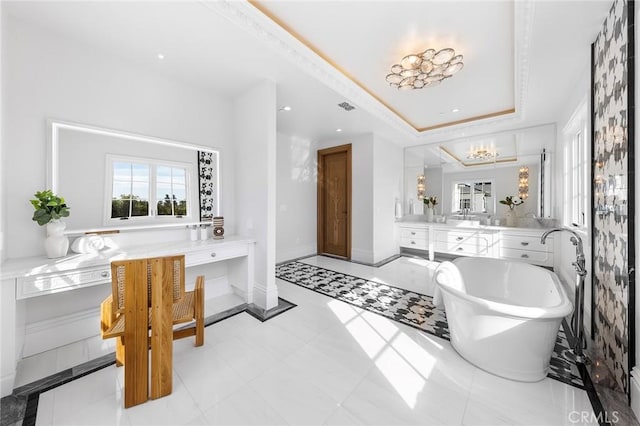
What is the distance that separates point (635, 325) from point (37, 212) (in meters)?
4.01

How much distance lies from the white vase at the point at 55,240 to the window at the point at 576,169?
493cm

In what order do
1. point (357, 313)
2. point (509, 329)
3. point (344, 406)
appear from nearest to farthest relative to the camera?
point (344, 406)
point (509, 329)
point (357, 313)

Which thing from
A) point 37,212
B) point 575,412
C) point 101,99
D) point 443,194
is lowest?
point 575,412

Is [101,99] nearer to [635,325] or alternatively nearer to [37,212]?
[37,212]

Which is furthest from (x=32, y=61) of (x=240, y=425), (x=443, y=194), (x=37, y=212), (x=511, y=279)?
(x=443, y=194)

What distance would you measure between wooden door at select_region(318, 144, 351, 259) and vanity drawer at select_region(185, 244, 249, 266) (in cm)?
271

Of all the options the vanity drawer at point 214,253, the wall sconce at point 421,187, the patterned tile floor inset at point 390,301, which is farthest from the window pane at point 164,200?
the wall sconce at point 421,187

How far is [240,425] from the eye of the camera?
1.32m

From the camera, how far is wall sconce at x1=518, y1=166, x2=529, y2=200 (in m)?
4.17

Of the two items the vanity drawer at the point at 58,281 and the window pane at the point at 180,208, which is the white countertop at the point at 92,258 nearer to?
the vanity drawer at the point at 58,281

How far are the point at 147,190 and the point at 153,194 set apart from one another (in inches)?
2.6

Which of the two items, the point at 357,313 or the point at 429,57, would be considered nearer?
the point at 429,57

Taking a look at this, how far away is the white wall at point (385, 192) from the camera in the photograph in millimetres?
4652

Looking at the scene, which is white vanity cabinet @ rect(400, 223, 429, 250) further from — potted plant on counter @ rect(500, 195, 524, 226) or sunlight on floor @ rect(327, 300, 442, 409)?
sunlight on floor @ rect(327, 300, 442, 409)
